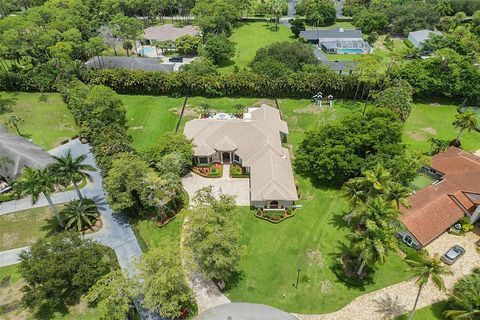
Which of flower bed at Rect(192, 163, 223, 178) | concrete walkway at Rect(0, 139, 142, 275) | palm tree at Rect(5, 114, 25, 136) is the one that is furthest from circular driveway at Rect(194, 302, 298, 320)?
palm tree at Rect(5, 114, 25, 136)

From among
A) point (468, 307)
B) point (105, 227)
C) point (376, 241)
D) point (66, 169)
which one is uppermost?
point (376, 241)

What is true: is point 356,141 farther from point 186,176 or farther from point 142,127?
point 142,127

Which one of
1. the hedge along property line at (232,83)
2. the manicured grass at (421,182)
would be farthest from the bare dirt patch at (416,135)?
the hedge along property line at (232,83)

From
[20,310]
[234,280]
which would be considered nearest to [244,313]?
[234,280]

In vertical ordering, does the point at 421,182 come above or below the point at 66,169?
below

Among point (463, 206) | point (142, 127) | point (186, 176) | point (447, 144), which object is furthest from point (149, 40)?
point (463, 206)

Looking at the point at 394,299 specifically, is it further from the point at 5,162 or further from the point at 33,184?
the point at 5,162

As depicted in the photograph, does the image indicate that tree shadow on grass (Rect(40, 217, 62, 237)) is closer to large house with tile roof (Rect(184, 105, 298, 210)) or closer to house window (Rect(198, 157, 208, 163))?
large house with tile roof (Rect(184, 105, 298, 210))
